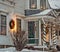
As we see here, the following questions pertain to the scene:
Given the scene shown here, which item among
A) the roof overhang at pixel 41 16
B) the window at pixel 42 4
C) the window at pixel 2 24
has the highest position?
the window at pixel 42 4

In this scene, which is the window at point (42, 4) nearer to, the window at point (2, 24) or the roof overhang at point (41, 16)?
the roof overhang at point (41, 16)

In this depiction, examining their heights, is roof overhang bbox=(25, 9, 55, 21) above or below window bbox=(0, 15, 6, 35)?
above

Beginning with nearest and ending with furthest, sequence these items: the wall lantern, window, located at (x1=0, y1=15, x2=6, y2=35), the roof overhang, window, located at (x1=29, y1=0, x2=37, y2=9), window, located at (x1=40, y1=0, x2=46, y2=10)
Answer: window, located at (x1=0, y1=15, x2=6, y2=35), the wall lantern, the roof overhang, window, located at (x1=40, y1=0, x2=46, y2=10), window, located at (x1=29, y1=0, x2=37, y2=9)

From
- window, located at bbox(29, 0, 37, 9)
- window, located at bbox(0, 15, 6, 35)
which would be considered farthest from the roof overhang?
window, located at bbox(0, 15, 6, 35)

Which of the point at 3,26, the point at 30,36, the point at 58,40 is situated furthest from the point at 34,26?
the point at 3,26

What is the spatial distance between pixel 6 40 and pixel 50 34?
5.53 meters

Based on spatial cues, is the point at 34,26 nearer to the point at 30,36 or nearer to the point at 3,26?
the point at 30,36

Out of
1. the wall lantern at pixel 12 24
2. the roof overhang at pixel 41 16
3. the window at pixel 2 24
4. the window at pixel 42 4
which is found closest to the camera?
the window at pixel 2 24

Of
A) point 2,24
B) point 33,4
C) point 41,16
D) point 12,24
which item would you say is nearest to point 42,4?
point 33,4

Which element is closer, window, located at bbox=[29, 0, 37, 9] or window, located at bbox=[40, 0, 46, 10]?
window, located at bbox=[40, 0, 46, 10]

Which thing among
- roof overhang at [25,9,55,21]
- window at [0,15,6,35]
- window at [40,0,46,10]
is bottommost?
window at [0,15,6,35]

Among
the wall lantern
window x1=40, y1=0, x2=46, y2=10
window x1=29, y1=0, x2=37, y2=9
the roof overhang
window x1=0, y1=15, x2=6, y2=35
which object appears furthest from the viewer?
window x1=29, y1=0, x2=37, y2=9

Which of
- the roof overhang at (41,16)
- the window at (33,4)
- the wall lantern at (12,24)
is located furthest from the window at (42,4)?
the wall lantern at (12,24)

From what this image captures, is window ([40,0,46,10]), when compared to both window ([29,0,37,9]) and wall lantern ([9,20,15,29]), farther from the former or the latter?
wall lantern ([9,20,15,29])
